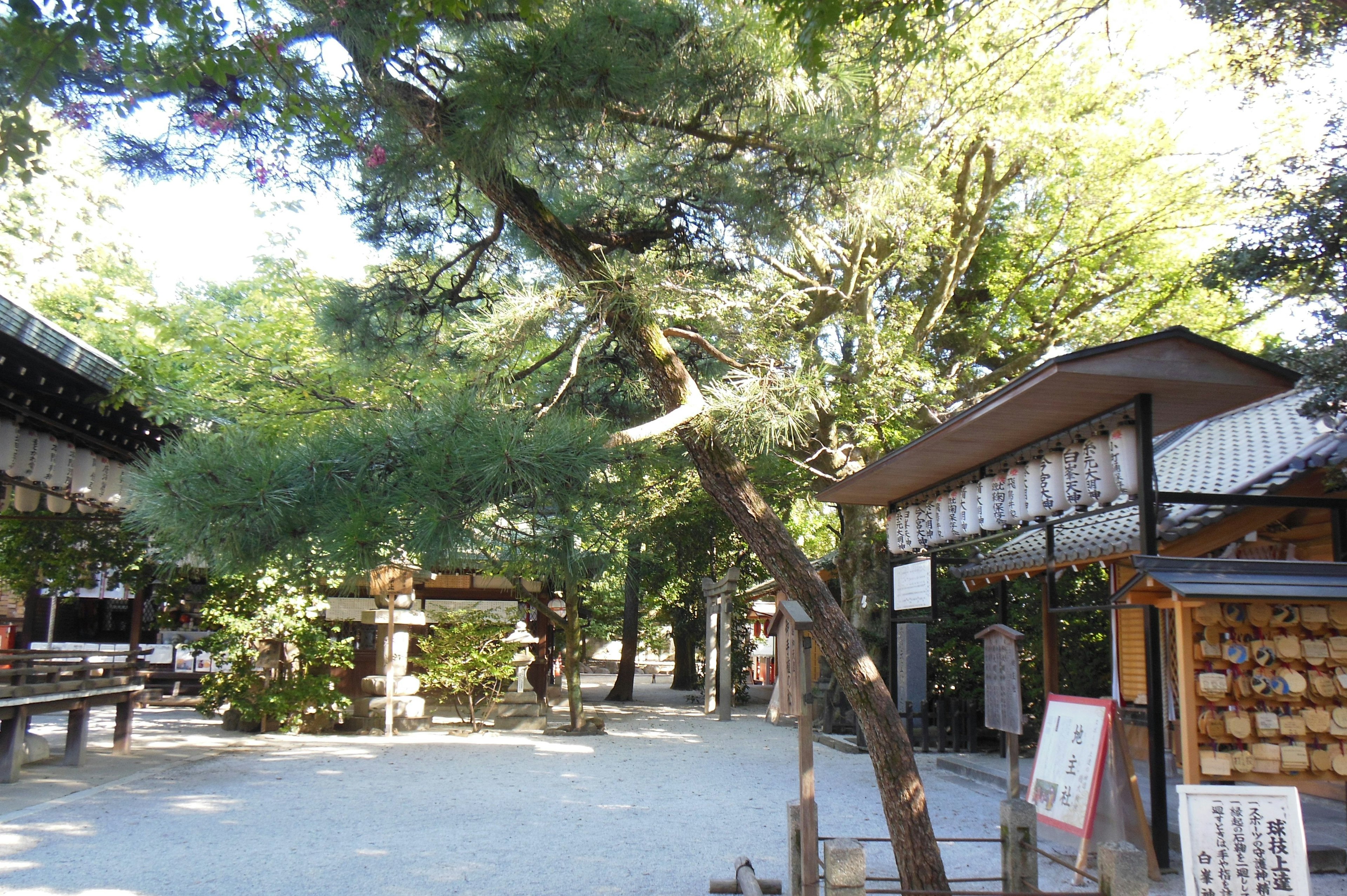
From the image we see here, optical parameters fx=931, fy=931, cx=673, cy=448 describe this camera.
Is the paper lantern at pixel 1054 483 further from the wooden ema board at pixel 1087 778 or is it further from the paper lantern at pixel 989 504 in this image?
the wooden ema board at pixel 1087 778

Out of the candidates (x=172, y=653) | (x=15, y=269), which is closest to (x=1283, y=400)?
(x=172, y=653)

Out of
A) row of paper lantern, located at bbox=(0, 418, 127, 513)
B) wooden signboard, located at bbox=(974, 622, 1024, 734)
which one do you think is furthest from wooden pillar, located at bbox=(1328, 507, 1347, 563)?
row of paper lantern, located at bbox=(0, 418, 127, 513)

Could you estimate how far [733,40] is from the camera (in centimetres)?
444

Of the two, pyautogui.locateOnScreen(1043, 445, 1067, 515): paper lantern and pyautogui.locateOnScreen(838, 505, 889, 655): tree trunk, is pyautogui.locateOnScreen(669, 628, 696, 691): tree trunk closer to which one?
pyautogui.locateOnScreen(838, 505, 889, 655): tree trunk

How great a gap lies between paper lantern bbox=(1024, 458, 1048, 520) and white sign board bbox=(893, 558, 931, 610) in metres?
2.17

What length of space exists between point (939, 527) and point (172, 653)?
51.4 feet

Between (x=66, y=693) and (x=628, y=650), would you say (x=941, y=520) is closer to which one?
(x=66, y=693)

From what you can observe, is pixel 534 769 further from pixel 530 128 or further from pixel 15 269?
pixel 15 269

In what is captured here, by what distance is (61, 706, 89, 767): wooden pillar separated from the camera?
Answer: 31.6 feet

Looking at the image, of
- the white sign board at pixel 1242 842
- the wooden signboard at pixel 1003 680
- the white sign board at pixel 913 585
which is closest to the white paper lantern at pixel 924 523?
the white sign board at pixel 913 585

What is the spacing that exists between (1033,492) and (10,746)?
9.06 m

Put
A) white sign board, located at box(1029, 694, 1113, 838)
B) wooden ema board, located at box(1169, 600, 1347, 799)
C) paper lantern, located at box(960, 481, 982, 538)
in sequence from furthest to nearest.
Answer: paper lantern, located at box(960, 481, 982, 538)
white sign board, located at box(1029, 694, 1113, 838)
wooden ema board, located at box(1169, 600, 1347, 799)

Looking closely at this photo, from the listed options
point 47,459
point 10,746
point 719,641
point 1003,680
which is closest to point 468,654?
point 719,641

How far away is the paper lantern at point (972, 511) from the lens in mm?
6957
